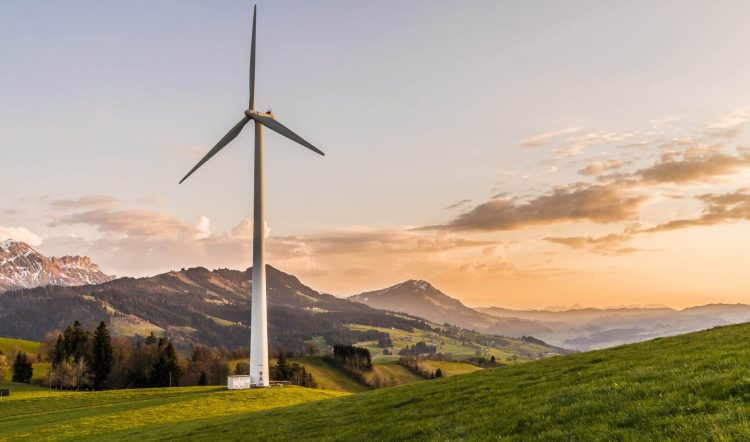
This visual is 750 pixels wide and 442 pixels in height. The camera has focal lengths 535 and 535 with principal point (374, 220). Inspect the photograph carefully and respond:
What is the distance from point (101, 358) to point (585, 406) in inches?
6537

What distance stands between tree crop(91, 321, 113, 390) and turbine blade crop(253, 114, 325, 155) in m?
105

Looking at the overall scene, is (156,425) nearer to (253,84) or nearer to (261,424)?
(261,424)

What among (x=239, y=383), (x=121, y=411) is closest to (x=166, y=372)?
(x=239, y=383)

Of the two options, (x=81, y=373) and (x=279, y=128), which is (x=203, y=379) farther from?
(x=279, y=128)

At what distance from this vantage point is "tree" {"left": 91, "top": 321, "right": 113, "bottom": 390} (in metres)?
154

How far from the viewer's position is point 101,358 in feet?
512

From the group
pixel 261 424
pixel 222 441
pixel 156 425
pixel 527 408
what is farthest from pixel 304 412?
pixel 527 408

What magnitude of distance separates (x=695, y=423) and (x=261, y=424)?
30.4 m

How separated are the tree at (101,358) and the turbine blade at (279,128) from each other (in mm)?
105109

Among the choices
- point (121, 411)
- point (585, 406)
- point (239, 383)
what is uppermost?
point (585, 406)

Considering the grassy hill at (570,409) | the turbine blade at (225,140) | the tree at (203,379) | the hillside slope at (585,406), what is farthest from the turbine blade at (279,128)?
the tree at (203,379)

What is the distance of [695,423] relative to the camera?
14.1 metres

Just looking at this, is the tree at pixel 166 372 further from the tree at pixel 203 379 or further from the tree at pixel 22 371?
the tree at pixel 22 371

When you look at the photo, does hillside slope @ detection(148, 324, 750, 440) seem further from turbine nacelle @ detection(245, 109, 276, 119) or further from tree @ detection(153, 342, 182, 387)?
tree @ detection(153, 342, 182, 387)
